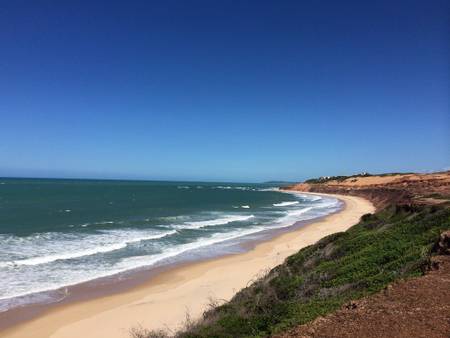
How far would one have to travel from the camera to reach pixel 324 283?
1109 centimetres

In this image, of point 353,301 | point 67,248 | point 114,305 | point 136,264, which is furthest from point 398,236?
point 67,248

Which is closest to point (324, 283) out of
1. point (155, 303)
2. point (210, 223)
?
point (155, 303)

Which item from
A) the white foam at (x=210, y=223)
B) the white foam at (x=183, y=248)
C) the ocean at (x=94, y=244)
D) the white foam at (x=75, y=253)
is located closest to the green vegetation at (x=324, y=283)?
the ocean at (x=94, y=244)

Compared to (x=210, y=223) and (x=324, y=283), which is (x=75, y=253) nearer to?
(x=324, y=283)

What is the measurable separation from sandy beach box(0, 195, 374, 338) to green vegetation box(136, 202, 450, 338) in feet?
7.39

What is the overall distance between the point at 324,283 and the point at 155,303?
7630 millimetres

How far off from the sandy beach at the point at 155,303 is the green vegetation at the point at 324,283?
2.25m

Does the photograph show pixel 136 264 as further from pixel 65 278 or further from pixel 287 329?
pixel 287 329

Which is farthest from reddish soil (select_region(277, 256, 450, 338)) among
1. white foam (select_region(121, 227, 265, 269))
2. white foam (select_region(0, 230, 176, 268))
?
white foam (select_region(0, 230, 176, 268))

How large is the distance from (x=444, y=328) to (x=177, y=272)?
1568cm

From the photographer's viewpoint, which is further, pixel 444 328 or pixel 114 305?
pixel 114 305

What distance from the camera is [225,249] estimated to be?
1070 inches

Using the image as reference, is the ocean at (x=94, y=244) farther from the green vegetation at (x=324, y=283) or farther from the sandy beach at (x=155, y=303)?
the green vegetation at (x=324, y=283)

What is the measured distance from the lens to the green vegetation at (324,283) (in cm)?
868
